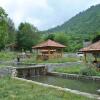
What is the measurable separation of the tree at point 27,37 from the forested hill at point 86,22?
2602cm

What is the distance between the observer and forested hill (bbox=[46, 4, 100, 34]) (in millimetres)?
86050

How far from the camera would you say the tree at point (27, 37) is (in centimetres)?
5634

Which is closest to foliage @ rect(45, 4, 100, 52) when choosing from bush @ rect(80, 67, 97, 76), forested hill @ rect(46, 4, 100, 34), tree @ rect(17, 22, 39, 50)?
forested hill @ rect(46, 4, 100, 34)

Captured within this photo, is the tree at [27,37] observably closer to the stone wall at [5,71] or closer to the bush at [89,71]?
the stone wall at [5,71]

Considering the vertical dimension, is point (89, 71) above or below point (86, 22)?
below

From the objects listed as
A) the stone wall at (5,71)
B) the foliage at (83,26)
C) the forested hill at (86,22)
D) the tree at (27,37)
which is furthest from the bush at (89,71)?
the forested hill at (86,22)

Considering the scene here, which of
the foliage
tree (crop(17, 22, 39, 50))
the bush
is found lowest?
the bush

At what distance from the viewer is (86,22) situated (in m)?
92.2

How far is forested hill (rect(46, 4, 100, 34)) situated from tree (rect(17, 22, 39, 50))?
2602cm

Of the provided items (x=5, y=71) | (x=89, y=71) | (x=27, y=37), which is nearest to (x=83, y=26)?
(x=27, y=37)

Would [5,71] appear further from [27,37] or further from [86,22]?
[86,22]

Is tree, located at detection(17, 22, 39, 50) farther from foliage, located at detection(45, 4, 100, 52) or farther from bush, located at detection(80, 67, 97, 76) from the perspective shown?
bush, located at detection(80, 67, 97, 76)

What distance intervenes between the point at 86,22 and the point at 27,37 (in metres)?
40.0

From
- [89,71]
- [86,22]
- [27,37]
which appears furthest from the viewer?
[86,22]
